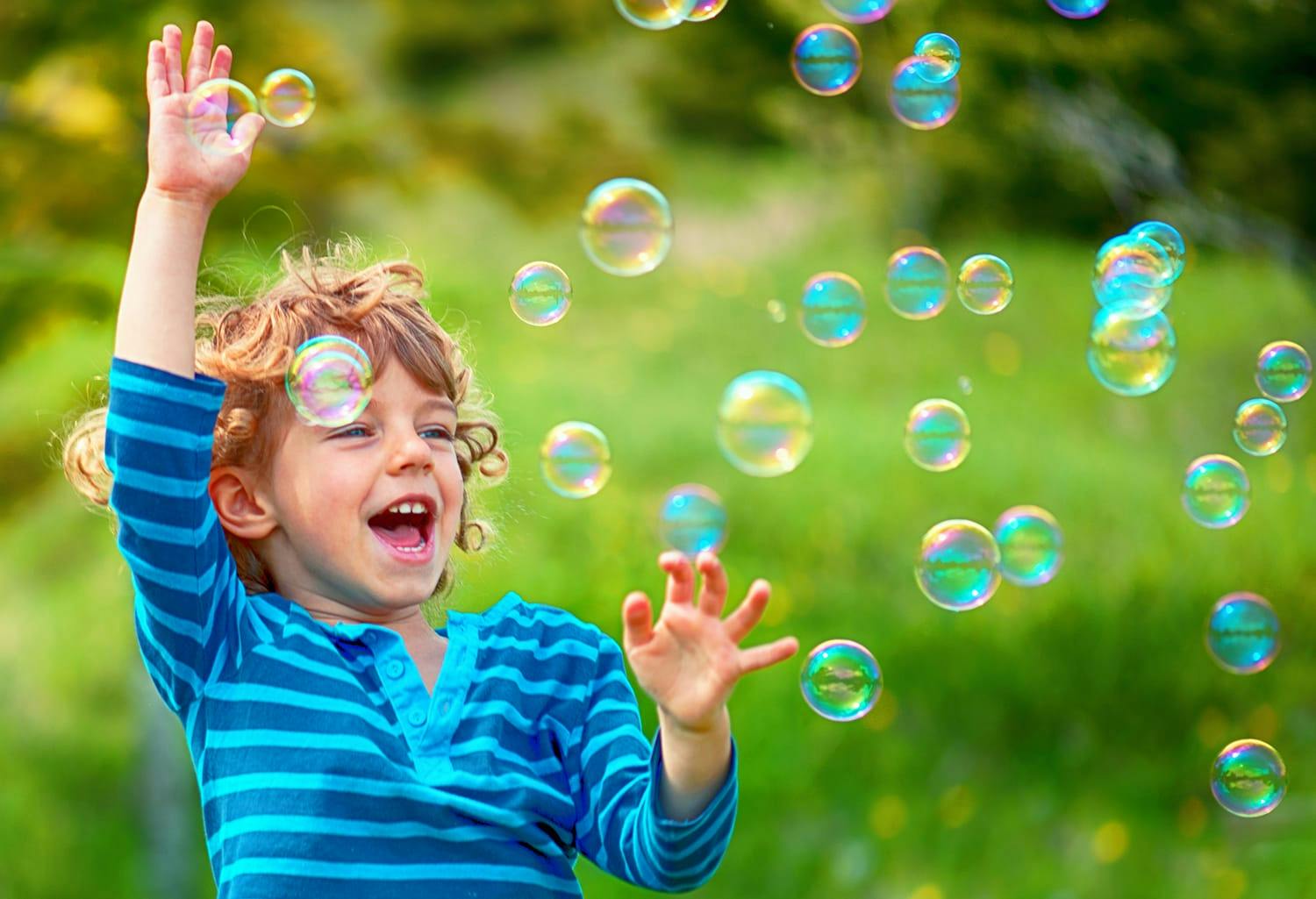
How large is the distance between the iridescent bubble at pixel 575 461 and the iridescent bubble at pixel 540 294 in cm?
23

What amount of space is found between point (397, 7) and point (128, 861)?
5.81 meters

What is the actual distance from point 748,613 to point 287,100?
6.23 ft

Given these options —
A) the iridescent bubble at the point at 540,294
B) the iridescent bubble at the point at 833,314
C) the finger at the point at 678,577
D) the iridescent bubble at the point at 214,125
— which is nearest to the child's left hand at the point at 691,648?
the finger at the point at 678,577

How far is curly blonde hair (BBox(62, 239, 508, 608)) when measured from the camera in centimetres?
229

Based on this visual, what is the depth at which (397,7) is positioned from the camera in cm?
1014

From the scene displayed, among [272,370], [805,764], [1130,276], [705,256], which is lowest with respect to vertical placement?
[805,764]

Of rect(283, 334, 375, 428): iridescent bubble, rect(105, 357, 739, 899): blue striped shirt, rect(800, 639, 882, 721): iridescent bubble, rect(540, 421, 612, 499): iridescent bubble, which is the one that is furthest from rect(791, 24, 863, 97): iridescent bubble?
rect(105, 357, 739, 899): blue striped shirt

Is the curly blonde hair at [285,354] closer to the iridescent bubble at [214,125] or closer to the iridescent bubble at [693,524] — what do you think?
the iridescent bubble at [214,125]

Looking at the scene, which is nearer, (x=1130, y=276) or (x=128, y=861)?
(x=1130, y=276)

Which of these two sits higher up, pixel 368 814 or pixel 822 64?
pixel 822 64

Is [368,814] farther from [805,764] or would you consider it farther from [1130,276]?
[805,764]

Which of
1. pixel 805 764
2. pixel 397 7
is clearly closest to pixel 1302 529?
pixel 805 764

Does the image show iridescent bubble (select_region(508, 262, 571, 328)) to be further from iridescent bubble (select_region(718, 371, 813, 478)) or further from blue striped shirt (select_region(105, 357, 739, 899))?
blue striped shirt (select_region(105, 357, 739, 899))

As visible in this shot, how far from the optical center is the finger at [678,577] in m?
1.78
